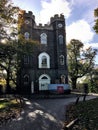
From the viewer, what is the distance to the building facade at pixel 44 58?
1588 inches

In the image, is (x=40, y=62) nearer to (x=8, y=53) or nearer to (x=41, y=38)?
(x=41, y=38)

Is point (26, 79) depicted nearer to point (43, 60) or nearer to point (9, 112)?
point (43, 60)

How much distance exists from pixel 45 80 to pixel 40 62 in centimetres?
386

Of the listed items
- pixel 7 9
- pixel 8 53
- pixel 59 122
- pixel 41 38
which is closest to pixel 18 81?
pixel 41 38

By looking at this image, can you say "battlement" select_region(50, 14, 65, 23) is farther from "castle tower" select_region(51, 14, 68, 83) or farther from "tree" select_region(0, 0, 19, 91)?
"tree" select_region(0, 0, 19, 91)

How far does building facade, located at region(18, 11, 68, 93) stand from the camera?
1588 inches

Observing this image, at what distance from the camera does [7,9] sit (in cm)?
1914

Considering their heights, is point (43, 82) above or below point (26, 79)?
below

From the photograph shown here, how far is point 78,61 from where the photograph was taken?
54.9 meters

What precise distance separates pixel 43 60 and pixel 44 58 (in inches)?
18.4

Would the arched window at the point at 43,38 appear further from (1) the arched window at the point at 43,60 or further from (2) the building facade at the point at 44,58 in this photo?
(1) the arched window at the point at 43,60

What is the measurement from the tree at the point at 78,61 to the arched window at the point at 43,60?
1348cm

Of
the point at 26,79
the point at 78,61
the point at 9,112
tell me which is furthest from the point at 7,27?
the point at 78,61

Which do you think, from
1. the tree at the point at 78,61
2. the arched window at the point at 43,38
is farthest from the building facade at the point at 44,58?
the tree at the point at 78,61
